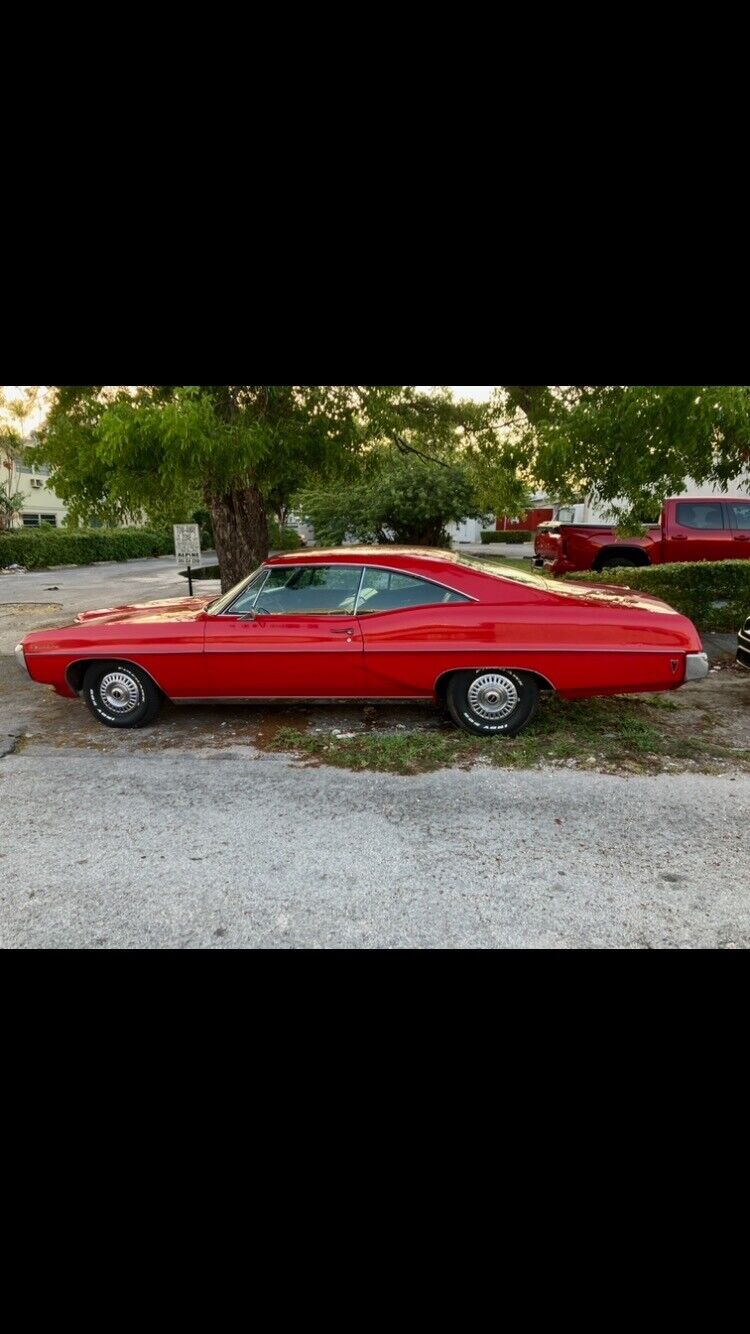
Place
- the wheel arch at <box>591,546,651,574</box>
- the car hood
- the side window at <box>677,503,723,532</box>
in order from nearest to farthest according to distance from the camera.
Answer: the car hood
the side window at <box>677,503,723,532</box>
the wheel arch at <box>591,546,651,574</box>

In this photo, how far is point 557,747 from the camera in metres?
4.72

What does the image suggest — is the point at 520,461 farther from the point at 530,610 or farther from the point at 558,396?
the point at 530,610

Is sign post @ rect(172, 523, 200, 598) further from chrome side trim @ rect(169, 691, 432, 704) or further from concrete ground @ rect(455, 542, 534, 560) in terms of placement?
concrete ground @ rect(455, 542, 534, 560)

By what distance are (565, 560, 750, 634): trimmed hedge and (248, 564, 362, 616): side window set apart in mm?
5439

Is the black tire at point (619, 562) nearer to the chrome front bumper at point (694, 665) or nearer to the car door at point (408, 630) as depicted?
the chrome front bumper at point (694, 665)

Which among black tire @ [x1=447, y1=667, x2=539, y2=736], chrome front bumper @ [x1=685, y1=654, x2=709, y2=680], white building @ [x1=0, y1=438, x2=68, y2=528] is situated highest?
white building @ [x1=0, y1=438, x2=68, y2=528]

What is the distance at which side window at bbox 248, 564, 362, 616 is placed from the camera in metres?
4.96

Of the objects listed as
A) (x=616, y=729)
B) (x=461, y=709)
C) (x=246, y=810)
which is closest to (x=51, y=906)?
(x=246, y=810)

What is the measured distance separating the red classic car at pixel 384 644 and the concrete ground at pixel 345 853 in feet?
1.56

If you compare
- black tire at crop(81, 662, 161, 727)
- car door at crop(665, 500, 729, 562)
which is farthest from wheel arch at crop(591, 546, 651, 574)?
black tire at crop(81, 662, 161, 727)

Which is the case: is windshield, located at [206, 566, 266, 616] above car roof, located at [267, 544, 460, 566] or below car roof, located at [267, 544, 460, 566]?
below

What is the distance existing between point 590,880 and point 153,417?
17.1 feet

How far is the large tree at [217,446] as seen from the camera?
6.03 meters

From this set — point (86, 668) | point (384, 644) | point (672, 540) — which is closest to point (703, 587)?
point (672, 540)
